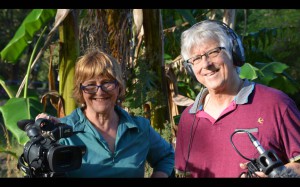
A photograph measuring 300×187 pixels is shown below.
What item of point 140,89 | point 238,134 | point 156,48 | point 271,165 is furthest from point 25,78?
point 271,165

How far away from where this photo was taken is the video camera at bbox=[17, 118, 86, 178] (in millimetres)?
1803

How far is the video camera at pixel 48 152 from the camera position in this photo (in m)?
1.80

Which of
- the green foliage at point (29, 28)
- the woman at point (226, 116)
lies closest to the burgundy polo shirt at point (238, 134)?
the woman at point (226, 116)

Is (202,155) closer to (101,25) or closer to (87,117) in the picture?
(87,117)

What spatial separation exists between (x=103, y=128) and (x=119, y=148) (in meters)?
0.12

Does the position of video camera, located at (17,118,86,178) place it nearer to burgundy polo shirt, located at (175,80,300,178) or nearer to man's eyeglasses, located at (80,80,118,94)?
man's eyeglasses, located at (80,80,118,94)

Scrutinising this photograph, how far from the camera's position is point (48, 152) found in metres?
1.80

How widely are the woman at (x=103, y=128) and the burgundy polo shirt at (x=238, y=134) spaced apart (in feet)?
0.66

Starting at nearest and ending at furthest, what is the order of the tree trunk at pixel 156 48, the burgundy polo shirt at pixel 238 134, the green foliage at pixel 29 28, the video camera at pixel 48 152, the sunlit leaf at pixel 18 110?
the video camera at pixel 48 152 → the burgundy polo shirt at pixel 238 134 → the sunlit leaf at pixel 18 110 → the green foliage at pixel 29 28 → the tree trunk at pixel 156 48

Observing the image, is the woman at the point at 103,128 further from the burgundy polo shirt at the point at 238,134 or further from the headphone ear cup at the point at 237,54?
the headphone ear cup at the point at 237,54

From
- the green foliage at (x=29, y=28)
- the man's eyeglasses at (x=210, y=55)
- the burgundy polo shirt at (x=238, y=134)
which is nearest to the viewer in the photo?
the burgundy polo shirt at (x=238, y=134)

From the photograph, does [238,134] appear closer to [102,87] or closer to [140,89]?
[102,87]

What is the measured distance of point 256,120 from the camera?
2.05m
